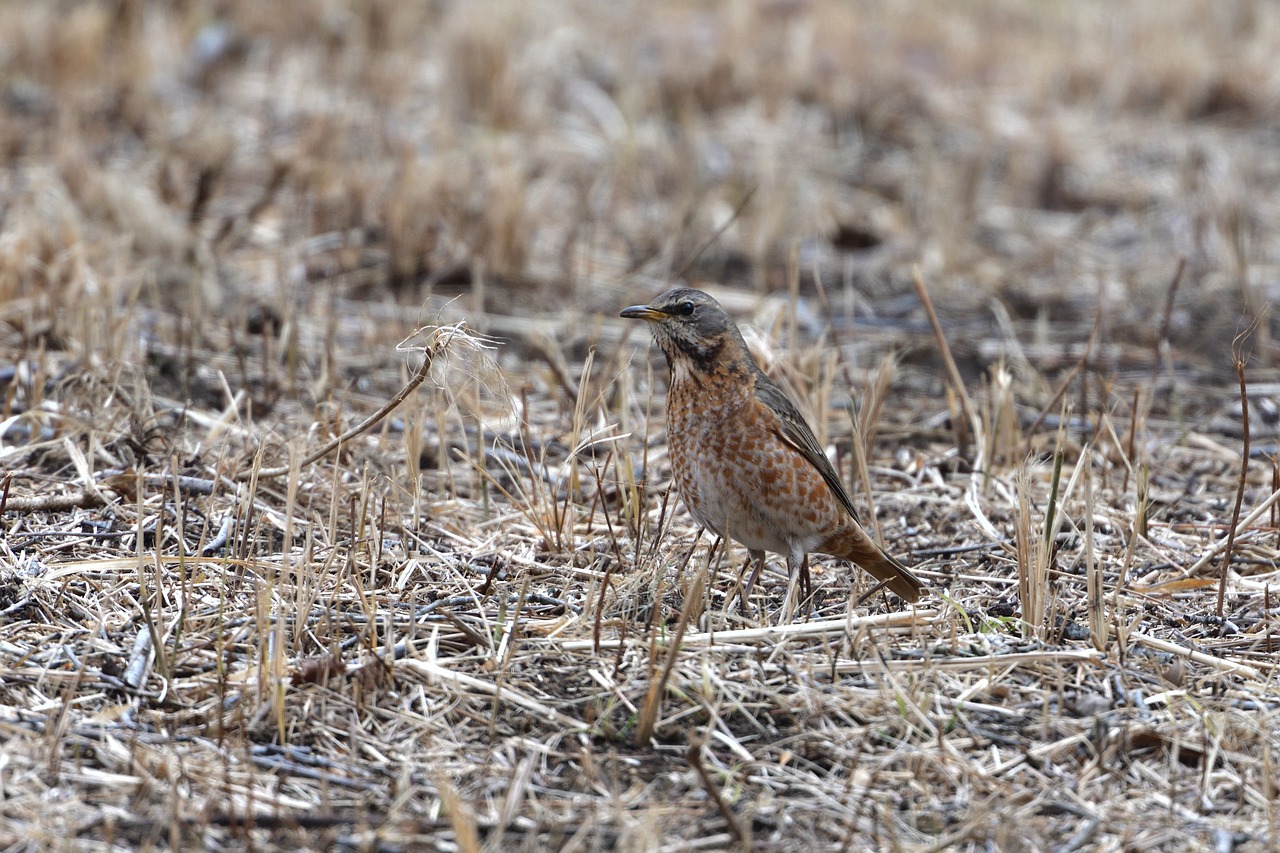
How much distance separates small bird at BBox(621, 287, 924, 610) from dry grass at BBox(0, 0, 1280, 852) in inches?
9.3

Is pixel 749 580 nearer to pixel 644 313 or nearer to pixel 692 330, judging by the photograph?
pixel 692 330

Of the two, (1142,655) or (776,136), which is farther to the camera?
(776,136)

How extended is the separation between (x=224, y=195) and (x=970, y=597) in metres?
6.00

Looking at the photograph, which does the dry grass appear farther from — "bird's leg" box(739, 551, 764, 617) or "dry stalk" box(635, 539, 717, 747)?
"bird's leg" box(739, 551, 764, 617)

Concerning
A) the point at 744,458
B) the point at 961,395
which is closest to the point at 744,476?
the point at 744,458

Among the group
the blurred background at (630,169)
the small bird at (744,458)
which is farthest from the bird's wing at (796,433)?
the blurred background at (630,169)

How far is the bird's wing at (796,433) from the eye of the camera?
16.2 ft

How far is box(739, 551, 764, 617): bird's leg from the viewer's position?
476 centimetres

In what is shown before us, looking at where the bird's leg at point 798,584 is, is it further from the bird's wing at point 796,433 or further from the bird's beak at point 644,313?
the bird's beak at point 644,313

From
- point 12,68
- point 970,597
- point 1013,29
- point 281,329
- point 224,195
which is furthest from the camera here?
point 1013,29

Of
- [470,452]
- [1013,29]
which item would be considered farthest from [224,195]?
[1013,29]

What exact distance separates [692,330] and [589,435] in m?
0.50

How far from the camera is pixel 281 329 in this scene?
7000 millimetres

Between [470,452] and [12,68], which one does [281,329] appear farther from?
[12,68]
